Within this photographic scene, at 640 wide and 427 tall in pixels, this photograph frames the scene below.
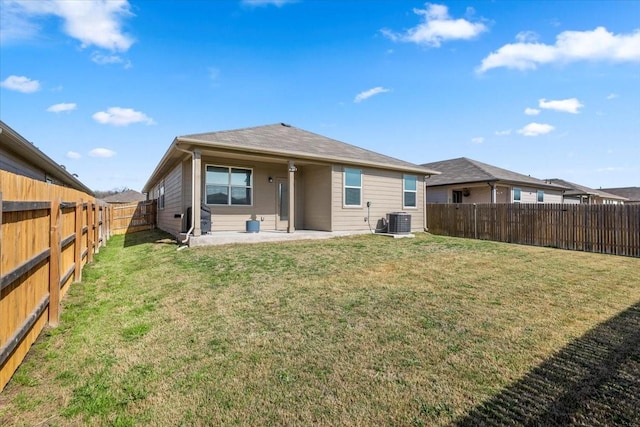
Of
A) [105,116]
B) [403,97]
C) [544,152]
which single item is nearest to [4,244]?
[403,97]

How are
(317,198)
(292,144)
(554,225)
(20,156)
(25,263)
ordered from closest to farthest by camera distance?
(25,263), (20,156), (554,225), (292,144), (317,198)

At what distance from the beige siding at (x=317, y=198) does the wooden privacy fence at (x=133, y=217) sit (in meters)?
10.8

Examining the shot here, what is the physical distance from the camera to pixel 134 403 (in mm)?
2338

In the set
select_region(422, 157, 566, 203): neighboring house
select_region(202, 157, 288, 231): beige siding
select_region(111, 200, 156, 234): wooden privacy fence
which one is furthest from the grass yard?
select_region(111, 200, 156, 234): wooden privacy fence

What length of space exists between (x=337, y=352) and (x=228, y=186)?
8774 mm

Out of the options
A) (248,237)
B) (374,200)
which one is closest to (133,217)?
(248,237)

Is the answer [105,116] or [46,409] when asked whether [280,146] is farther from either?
[105,116]

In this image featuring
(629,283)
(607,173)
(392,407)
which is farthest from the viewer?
(607,173)

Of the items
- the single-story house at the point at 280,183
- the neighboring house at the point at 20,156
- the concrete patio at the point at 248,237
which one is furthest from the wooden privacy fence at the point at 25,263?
the single-story house at the point at 280,183

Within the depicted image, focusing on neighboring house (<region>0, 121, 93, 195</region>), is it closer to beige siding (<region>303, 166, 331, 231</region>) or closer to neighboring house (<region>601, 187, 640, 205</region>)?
beige siding (<region>303, 166, 331, 231</region>)

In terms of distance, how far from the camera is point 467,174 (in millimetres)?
18203

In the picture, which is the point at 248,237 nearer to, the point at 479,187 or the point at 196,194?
the point at 196,194

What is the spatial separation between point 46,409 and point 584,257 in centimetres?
1091

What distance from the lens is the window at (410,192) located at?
13.7 meters
